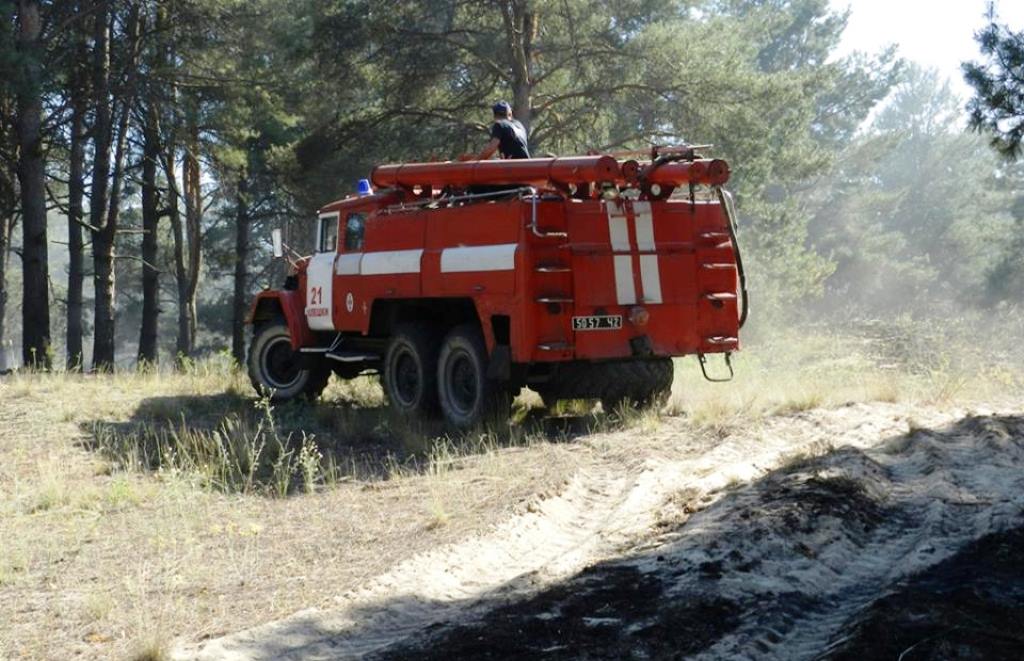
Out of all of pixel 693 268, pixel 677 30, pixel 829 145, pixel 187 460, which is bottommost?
pixel 187 460

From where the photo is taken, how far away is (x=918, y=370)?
23516 mm

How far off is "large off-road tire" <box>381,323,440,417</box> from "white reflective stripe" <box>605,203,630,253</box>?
2.48 m

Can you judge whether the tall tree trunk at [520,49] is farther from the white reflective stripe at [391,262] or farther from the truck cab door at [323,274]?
the white reflective stripe at [391,262]

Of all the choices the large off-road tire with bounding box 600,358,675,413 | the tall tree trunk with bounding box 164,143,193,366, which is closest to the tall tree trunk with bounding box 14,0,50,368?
the tall tree trunk with bounding box 164,143,193,366

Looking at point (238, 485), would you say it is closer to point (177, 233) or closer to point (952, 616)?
point (952, 616)

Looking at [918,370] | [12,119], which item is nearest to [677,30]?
[918,370]

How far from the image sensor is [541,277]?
1189 cm

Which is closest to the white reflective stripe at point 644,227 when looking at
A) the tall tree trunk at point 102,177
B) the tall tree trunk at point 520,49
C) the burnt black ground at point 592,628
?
the burnt black ground at point 592,628

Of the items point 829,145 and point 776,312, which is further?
point 829,145

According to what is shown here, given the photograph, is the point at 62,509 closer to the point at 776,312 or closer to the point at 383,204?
the point at 383,204

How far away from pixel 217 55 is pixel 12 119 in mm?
3961

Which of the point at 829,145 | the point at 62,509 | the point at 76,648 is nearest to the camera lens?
the point at 76,648

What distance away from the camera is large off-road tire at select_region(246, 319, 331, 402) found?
15992 mm

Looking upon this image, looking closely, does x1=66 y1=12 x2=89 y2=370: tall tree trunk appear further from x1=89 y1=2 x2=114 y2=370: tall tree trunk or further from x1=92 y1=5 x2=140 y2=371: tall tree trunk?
x1=92 y1=5 x2=140 y2=371: tall tree trunk
